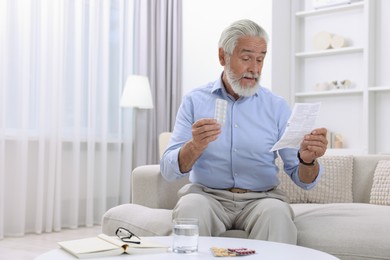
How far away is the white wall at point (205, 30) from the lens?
536cm

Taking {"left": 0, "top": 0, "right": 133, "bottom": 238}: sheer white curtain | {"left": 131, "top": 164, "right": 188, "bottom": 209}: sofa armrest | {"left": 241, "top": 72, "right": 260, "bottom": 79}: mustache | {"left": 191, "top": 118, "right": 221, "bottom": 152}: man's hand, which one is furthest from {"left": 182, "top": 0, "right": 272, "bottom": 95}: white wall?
{"left": 191, "top": 118, "right": 221, "bottom": 152}: man's hand

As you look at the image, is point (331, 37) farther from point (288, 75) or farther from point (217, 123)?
point (217, 123)

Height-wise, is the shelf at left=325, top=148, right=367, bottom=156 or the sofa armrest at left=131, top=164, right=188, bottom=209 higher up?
the shelf at left=325, top=148, right=367, bottom=156

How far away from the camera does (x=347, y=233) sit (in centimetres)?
210

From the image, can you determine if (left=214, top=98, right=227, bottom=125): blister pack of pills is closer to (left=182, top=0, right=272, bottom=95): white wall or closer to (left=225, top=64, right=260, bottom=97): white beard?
(left=225, top=64, right=260, bottom=97): white beard

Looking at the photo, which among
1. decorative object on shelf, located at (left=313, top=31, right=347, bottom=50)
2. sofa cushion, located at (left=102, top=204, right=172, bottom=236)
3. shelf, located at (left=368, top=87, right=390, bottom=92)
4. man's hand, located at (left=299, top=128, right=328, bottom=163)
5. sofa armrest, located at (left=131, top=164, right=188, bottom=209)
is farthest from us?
decorative object on shelf, located at (left=313, top=31, right=347, bottom=50)

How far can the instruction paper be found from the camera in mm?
2018

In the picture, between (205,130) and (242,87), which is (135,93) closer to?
(242,87)

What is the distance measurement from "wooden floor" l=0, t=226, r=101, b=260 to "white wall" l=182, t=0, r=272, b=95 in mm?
1775

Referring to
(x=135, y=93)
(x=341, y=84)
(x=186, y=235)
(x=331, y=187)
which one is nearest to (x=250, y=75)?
(x=331, y=187)

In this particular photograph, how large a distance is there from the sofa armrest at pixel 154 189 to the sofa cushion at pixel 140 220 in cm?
6

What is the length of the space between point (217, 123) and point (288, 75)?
337 centimetres

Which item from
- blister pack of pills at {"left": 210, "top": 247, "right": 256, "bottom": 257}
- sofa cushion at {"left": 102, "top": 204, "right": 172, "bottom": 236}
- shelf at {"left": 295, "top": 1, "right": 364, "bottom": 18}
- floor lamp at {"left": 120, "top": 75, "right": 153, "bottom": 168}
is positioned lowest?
sofa cushion at {"left": 102, "top": 204, "right": 172, "bottom": 236}

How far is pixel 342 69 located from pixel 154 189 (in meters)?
2.90
